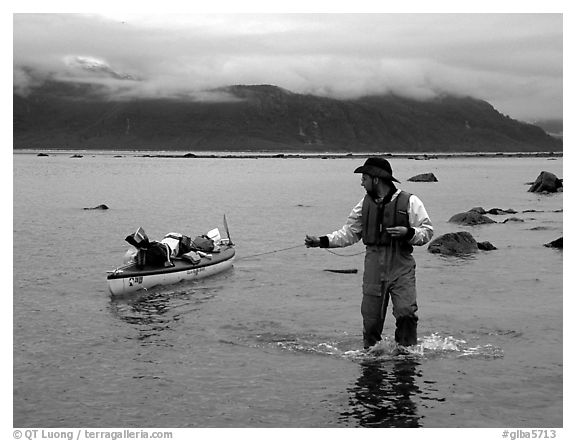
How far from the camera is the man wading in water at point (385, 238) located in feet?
40.3

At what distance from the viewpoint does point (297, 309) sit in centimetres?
1895

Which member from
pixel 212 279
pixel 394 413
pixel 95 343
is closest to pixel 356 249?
pixel 212 279

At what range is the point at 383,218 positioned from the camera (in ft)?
40.4

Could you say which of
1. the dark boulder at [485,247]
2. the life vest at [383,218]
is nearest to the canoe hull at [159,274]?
the life vest at [383,218]

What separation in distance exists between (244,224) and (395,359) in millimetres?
27491

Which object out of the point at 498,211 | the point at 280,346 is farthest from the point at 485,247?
the point at 498,211

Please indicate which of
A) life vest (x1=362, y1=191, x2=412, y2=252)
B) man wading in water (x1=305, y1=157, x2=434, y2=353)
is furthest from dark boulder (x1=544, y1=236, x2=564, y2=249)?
life vest (x1=362, y1=191, x2=412, y2=252)

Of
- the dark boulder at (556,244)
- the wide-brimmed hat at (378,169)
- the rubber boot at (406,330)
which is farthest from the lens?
the dark boulder at (556,244)

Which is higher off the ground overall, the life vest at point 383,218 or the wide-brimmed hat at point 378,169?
the wide-brimmed hat at point 378,169

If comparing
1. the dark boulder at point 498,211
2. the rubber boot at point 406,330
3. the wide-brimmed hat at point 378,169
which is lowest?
the rubber boot at point 406,330

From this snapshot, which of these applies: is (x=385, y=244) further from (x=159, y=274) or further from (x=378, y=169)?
(x=159, y=274)

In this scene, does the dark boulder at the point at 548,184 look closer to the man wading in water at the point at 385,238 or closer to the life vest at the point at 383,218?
the man wading in water at the point at 385,238

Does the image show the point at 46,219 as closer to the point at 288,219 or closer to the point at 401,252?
the point at 288,219
